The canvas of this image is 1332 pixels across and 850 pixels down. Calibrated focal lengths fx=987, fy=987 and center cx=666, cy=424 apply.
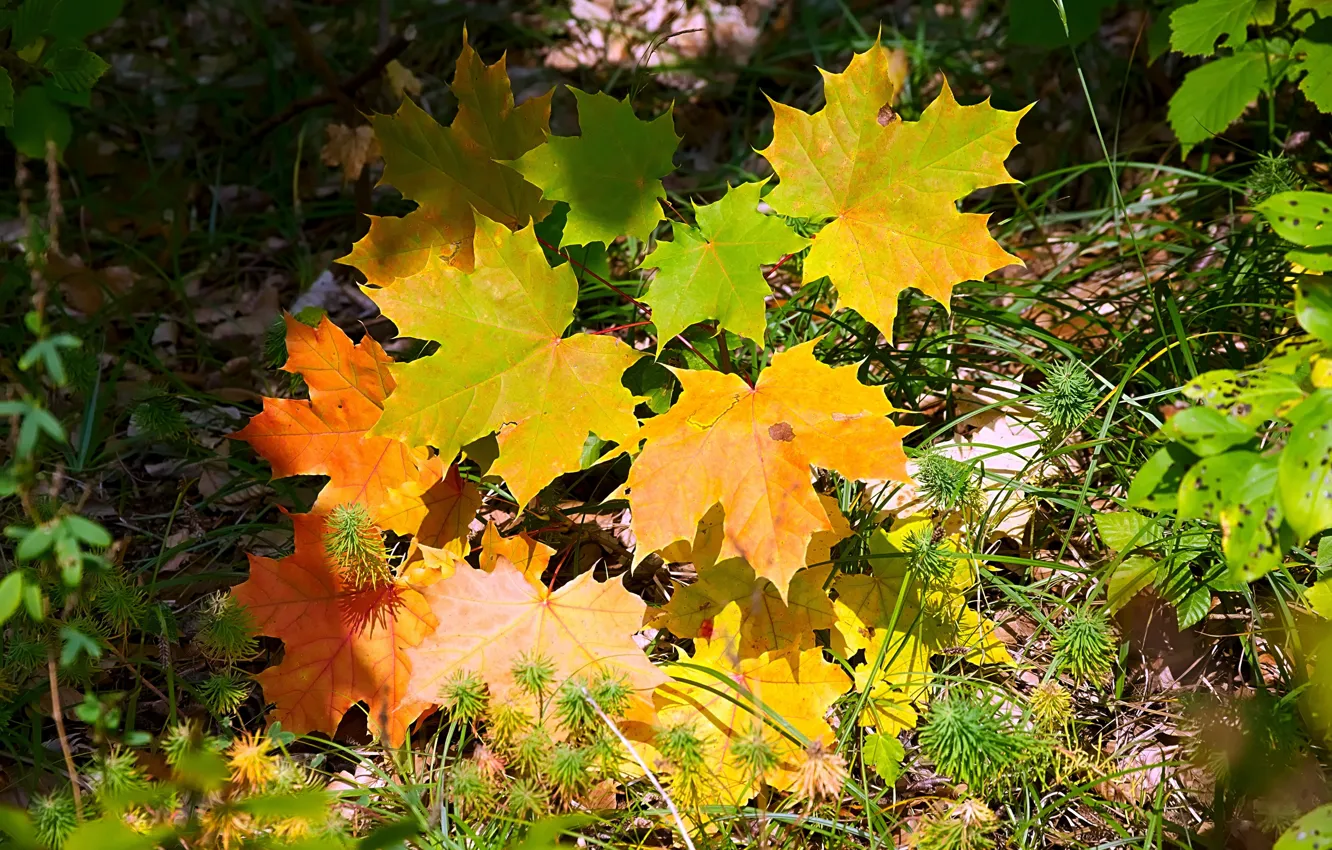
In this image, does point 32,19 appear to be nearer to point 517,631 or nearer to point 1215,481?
point 517,631

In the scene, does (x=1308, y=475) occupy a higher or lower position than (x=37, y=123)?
lower

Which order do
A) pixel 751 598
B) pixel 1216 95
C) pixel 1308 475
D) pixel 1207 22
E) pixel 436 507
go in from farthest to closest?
1. pixel 1216 95
2. pixel 1207 22
3. pixel 436 507
4. pixel 751 598
5. pixel 1308 475

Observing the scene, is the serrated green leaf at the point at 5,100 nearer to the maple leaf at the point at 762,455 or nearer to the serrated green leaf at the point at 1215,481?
the maple leaf at the point at 762,455

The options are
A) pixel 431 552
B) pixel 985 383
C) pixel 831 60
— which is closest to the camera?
pixel 431 552

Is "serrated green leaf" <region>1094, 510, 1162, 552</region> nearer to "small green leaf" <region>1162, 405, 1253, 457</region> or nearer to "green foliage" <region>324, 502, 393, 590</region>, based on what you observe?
"small green leaf" <region>1162, 405, 1253, 457</region>

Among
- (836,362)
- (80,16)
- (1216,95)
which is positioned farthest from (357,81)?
(1216,95)

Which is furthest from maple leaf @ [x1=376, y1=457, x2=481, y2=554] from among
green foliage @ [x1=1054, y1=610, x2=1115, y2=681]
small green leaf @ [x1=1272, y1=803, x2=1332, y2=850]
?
small green leaf @ [x1=1272, y1=803, x2=1332, y2=850]

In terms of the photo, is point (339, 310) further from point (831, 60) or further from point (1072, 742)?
point (1072, 742)

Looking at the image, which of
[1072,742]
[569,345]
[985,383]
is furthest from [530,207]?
[1072,742]
